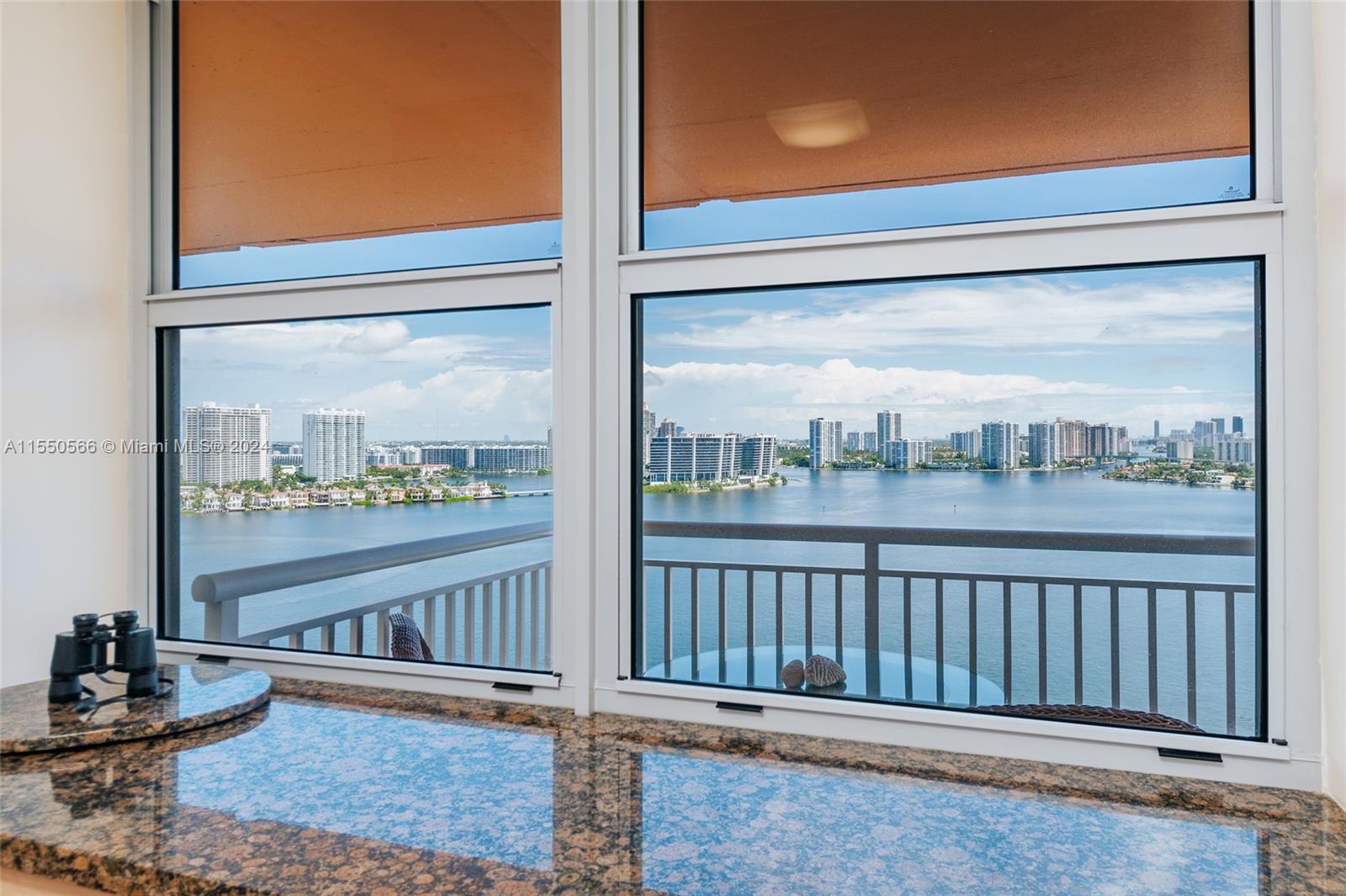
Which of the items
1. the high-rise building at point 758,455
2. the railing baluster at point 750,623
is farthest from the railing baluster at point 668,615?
the high-rise building at point 758,455

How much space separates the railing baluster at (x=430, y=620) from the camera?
5.84ft

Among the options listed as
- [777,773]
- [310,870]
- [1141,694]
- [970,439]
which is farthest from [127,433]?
[1141,694]

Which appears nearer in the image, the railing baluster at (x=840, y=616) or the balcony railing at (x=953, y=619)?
the balcony railing at (x=953, y=619)

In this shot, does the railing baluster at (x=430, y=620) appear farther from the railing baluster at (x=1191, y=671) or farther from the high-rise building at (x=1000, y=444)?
the railing baluster at (x=1191, y=671)

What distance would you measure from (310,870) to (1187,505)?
139 centimetres

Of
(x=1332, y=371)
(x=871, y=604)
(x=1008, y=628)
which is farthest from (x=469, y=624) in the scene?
(x=1332, y=371)

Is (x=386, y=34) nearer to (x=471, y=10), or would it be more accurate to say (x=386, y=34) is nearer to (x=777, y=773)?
(x=471, y=10)

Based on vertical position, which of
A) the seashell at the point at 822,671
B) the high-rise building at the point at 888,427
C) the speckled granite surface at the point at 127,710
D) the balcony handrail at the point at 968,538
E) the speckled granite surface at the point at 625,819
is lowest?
the speckled granite surface at the point at 625,819

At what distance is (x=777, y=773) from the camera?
52.0 inches

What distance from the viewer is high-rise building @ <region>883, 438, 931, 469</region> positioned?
4.73 ft

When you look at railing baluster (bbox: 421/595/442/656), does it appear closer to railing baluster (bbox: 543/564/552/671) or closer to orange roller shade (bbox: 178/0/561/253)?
railing baluster (bbox: 543/564/552/671)

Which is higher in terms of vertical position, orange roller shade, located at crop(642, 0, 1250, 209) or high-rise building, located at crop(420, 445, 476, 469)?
orange roller shade, located at crop(642, 0, 1250, 209)

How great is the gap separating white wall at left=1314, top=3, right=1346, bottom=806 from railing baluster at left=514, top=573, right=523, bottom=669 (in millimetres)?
1369

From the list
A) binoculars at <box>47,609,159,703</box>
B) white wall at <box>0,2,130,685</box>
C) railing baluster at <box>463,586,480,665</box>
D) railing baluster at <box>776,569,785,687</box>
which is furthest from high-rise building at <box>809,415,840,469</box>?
white wall at <box>0,2,130,685</box>
